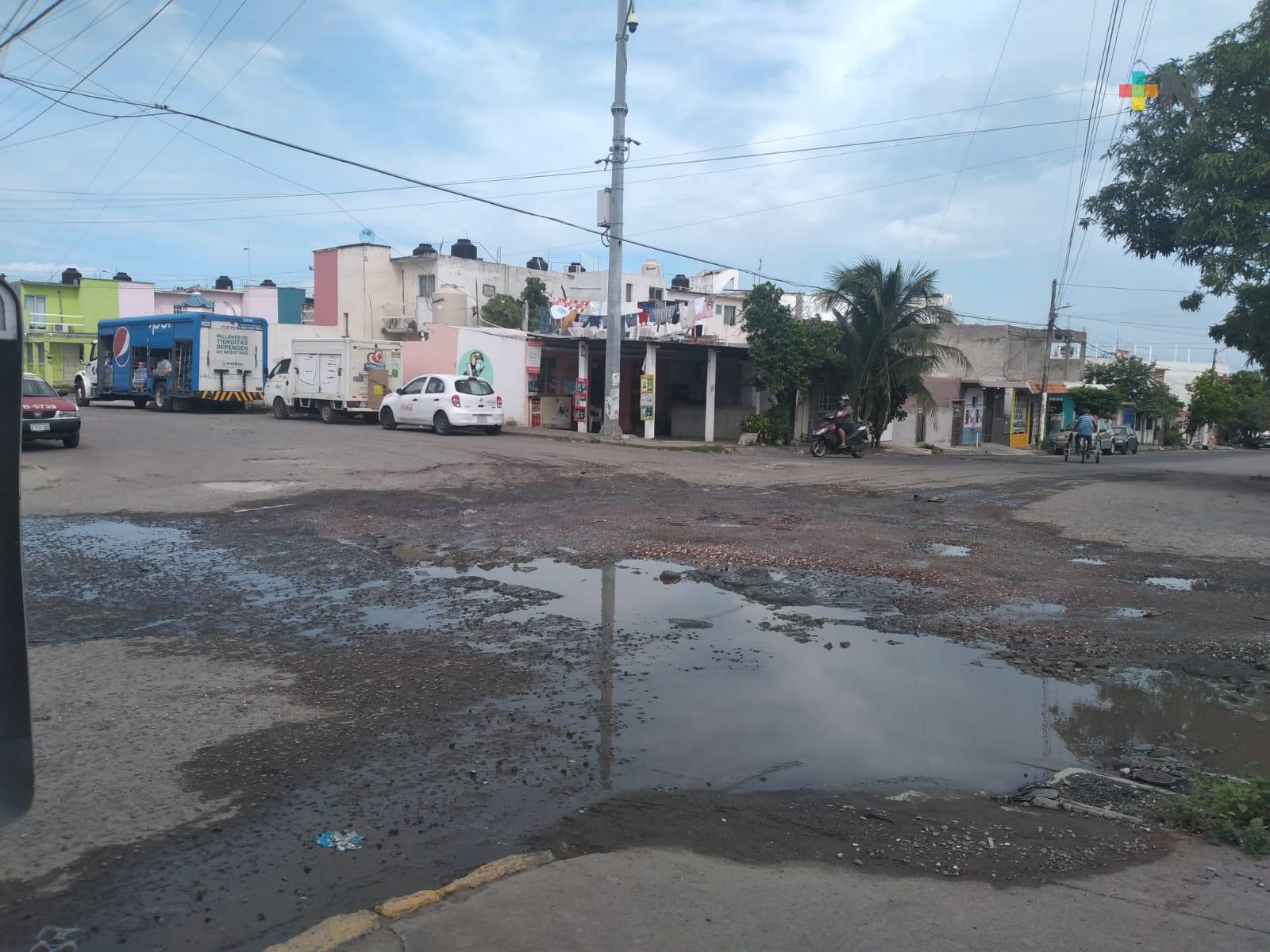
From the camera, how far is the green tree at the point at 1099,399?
49.1 meters

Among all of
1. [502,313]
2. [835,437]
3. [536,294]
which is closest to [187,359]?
[502,313]

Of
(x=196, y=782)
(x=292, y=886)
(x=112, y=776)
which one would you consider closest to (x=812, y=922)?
(x=292, y=886)

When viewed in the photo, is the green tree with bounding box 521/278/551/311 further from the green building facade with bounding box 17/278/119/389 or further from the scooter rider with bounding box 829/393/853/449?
the scooter rider with bounding box 829/393/853/449

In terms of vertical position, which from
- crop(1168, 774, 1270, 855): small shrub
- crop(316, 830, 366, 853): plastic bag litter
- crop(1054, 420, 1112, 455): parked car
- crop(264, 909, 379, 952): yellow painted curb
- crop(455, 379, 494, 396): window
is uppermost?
crop(455, 379, 494, 396): window

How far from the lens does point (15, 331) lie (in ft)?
7.25

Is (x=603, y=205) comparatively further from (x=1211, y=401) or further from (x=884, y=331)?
(x=1211, y=401)

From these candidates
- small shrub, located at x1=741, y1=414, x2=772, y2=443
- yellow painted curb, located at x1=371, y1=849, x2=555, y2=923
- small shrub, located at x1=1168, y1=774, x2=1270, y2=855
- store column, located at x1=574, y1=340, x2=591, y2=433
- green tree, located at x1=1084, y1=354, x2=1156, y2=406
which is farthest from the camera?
green tree, located at x1=1084, y1=354, x2=1156, y2=406

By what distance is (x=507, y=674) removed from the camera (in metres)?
6.12

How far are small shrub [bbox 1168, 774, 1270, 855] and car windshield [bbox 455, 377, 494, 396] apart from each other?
23649mm

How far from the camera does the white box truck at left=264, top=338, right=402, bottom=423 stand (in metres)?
30.2

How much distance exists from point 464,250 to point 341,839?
161 feet

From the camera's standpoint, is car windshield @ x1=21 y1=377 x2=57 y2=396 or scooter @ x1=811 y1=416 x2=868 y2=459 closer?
car windshield @ x1=21 y1=377 x2=57 y2=396

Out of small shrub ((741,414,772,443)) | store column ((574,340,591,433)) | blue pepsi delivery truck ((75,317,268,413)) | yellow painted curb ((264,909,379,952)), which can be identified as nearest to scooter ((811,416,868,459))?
small shrub ((741,414,772,443))

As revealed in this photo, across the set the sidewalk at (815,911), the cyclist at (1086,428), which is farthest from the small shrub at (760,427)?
the sidewalk at (815,911)
